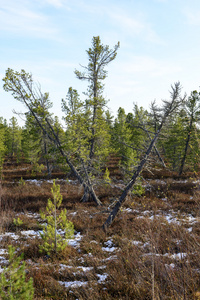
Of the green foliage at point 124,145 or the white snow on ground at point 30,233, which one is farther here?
the green foliage at point 124,145

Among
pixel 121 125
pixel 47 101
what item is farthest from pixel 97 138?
pixel 121 125

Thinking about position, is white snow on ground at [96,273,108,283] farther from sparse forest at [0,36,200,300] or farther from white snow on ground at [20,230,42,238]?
white snow on ground at [20,230,42,238]

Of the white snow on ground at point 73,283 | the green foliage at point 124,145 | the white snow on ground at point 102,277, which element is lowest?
the white snow on ground at point 73,283

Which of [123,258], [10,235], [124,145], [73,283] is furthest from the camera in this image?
[124,145]

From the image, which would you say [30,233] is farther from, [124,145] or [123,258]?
[124,145]

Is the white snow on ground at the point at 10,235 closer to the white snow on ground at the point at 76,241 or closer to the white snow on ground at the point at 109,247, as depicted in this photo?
the white snow on ground at the point at 76,241

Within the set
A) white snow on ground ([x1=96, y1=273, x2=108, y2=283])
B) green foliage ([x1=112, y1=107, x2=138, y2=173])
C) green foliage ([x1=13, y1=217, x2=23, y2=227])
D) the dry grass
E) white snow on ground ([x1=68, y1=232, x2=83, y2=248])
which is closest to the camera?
the dry grass

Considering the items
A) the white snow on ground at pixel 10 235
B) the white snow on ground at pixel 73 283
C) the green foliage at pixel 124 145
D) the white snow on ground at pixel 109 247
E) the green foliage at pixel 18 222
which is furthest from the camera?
the green foliage at pixel 124 145

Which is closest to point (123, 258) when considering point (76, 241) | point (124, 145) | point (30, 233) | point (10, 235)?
point (76, 241)

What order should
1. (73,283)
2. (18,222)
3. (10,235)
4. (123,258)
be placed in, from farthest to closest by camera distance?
(18,222) → (10,235) → (123,258) → (73,283)

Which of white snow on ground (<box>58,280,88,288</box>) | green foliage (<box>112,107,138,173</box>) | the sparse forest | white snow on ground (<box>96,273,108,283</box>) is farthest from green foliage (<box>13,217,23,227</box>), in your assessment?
green foliage (<box>112,107,138,173</box>)

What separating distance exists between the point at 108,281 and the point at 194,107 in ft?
63.1

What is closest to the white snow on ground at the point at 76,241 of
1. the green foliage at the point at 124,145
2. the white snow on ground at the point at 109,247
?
the white snow on ground at the point at 109,247

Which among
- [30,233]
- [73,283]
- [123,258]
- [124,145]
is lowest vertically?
[30,233]
